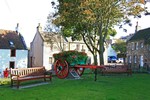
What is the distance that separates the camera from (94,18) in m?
29.7

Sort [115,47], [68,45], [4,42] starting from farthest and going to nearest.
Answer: [115,47] < [68,45] < [4,42]

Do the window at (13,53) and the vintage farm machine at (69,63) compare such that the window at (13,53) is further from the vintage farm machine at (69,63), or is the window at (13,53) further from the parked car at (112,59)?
the parked car at (112,59)

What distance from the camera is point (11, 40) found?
50.9 metres

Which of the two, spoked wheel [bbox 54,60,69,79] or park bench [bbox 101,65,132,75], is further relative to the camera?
park bench [bbox 101,65,132,75]

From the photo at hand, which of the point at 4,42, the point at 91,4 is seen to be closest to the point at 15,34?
the point at 4,42

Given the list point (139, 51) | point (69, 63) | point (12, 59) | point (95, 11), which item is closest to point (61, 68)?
point (69, 63)

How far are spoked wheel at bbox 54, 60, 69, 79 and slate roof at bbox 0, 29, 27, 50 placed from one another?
29023mm

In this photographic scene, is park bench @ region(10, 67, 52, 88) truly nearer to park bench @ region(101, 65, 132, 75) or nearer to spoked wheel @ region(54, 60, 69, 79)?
spoked wheel @ region(54, 60, 69, 79)

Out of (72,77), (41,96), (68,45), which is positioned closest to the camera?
(41,96)

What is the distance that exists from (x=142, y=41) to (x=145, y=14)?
21520 millimetres

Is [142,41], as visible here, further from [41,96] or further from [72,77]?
[41,96]

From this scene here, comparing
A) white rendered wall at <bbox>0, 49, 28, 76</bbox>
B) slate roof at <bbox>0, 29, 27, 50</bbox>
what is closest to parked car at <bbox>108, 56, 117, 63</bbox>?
slate roof at <bbox>0, 29, 27, 50</bbox>

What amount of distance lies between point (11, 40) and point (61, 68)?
3224cm

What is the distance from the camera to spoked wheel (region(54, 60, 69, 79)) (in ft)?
67.2
